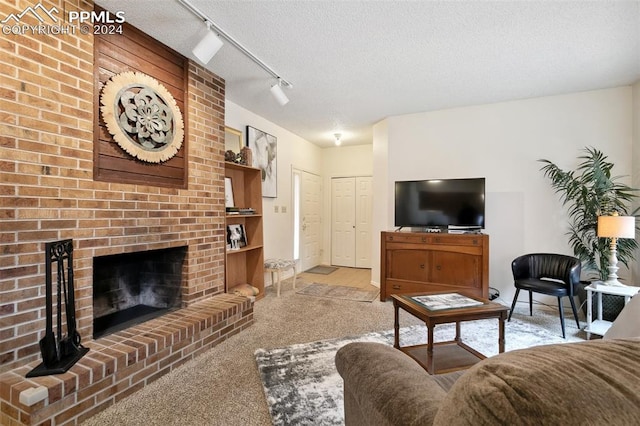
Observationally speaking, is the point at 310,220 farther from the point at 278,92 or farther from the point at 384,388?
the point at 384,388

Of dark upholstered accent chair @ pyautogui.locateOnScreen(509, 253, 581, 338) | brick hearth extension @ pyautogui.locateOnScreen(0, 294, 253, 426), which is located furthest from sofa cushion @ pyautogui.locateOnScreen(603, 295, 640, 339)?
brick hearth extension @ pyautogui.locateOnScreen(0, 294, 253, 426)

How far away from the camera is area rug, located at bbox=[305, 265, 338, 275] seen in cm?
556

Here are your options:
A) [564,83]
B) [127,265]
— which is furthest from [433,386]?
[564,83]

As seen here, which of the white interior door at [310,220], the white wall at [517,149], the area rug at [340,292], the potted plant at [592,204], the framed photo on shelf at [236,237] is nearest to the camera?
the potted plant at [592,204]

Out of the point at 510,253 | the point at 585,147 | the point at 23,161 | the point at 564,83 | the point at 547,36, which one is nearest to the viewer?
the point at 23,161

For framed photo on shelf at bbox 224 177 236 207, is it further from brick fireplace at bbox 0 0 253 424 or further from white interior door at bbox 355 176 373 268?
white interior door at bbox 355 176 373 268

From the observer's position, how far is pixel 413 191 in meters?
3.84

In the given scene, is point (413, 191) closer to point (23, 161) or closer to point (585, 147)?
point (585, 147)

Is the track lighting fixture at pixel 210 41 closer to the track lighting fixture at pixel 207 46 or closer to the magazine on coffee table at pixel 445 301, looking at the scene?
the track lighting fixture at pixel 207 46

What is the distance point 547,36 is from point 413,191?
1.97m

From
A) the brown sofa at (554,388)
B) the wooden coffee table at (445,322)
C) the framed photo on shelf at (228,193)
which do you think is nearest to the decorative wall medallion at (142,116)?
the framed photo on shelf at (228,193)

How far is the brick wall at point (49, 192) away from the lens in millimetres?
1578

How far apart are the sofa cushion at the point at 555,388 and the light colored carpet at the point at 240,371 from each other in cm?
147

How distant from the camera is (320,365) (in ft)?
Answer: 7.05
